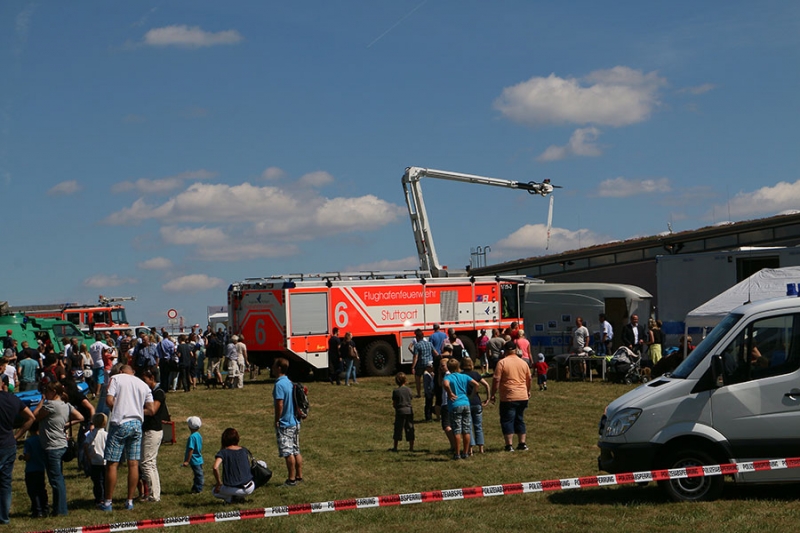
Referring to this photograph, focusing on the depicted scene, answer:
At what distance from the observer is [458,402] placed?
46.8ft

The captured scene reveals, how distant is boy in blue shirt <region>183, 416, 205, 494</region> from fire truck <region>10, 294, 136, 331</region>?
3435 cm

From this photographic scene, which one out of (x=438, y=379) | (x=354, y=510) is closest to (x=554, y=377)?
(x=438, y=379)

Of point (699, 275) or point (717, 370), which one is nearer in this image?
point (717, 370)

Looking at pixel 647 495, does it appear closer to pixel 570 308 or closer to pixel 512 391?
pixel 512 391

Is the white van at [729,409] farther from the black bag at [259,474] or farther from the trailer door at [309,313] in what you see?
the trailer door at [309,313]

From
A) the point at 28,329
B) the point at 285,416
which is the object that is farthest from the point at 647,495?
the point at 28,329

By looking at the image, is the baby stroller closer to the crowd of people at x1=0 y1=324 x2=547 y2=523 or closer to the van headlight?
the crowd of people at x1=0 y1=324 x2=547 y2=523

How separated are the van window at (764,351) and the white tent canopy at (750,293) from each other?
29.2 feet

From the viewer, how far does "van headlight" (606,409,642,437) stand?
34.2ft

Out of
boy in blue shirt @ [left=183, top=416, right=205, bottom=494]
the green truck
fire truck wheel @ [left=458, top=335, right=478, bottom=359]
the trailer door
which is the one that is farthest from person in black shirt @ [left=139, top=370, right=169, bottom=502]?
fire truck wheel @ [left=458, top=335, right=478, bottom=359]

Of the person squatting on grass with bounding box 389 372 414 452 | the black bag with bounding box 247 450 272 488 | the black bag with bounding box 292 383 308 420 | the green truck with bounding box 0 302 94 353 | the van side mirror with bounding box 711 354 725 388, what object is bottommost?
the black bag with bounding box 247 450 272 488

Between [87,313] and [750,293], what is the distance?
36.1 metres

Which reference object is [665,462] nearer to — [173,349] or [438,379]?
[438,379]

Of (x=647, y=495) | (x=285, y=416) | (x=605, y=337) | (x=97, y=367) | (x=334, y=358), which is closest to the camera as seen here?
(x=647, y=495)
